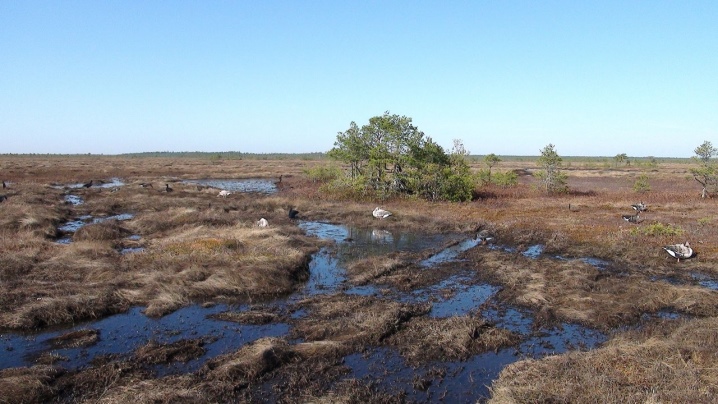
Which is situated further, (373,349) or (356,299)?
(356,299)

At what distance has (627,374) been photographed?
902 centimetres

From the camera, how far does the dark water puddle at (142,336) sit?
10.3 meters

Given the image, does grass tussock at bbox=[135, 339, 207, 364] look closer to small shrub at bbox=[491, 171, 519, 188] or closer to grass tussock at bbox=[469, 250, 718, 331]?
grass tussock at bbox=[469, 250, 718, 331]

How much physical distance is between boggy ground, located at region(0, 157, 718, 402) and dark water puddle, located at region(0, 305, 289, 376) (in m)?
0.40

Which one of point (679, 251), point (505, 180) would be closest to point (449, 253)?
point (679, 251)

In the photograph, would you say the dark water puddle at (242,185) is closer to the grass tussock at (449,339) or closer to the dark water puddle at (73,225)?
the dark water puddle at (73,225)

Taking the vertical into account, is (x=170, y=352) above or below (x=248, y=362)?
below

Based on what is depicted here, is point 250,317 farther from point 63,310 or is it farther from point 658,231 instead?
point 658,231

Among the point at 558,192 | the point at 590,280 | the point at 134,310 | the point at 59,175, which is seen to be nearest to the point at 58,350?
the point at 134,310

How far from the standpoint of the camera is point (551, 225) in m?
26.7

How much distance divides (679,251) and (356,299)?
1478 centimetres

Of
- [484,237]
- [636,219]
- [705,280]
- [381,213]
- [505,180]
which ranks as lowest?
[705,280]

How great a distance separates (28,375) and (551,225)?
2557cm

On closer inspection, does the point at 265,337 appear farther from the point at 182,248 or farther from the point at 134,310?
the point at 182,248
